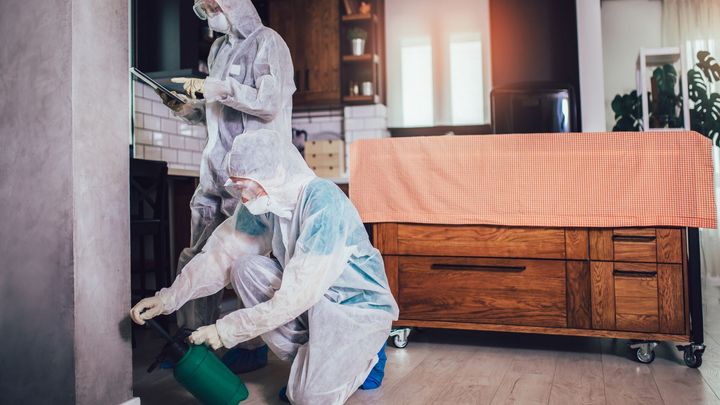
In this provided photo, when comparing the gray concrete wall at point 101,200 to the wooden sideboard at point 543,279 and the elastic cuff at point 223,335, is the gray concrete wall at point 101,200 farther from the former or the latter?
the wooden sideboard at point 543,279

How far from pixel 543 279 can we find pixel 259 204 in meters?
1.12

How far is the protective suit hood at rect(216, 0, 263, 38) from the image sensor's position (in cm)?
210

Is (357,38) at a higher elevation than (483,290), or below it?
higher

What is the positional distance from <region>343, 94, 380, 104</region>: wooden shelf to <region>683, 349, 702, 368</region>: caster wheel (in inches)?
111

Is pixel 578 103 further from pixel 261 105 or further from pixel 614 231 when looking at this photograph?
pixel 261 105

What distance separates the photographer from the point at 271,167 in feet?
5.29

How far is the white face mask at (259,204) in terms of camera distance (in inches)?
62.8

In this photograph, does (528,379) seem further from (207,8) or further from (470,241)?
(207,8)

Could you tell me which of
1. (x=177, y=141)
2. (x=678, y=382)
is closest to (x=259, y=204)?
(x=678, y=382)

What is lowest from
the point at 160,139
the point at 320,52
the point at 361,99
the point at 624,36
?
the point at 160,139

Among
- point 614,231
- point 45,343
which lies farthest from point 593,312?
point 45,343

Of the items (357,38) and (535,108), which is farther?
(357,38)

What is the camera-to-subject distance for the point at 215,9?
211cm

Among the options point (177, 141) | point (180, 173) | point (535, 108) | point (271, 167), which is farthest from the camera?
point (177, 141)
